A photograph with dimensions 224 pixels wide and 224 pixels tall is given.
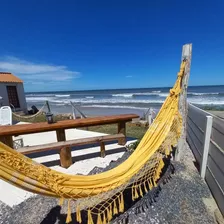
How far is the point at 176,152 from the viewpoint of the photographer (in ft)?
7.41

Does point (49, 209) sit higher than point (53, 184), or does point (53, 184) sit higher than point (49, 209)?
point (53, 184)

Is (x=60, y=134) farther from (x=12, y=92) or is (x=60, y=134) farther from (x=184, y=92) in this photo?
(x=12, y=92)

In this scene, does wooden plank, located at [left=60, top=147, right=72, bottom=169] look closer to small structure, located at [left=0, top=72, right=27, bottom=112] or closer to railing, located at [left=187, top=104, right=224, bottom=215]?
railing, located at [left=187, top=104, right=224, bottom=215]

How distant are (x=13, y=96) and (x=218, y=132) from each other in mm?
9052

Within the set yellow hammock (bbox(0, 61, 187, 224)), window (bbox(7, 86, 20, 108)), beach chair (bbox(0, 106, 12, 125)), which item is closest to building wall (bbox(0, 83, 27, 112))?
window (bbox(7, 86, 20, 108))

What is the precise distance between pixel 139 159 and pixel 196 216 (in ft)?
2.31

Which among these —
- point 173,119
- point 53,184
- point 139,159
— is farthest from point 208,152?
point 53,184

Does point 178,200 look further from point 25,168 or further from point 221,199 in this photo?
point 25,168

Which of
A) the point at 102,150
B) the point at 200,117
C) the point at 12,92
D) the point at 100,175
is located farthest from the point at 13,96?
the point at 200,117

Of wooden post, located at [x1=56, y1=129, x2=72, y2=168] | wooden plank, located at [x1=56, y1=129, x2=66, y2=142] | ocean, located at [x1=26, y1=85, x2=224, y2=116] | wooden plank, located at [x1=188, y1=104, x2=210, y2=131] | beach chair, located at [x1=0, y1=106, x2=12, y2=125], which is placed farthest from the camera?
ocean, located at [x1=26, y1=85, x2=224, y2=116]

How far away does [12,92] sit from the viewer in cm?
802

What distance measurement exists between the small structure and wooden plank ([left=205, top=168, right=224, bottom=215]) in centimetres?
834

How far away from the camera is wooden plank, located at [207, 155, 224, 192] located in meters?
1.46

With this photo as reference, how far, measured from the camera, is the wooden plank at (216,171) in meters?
1.46
